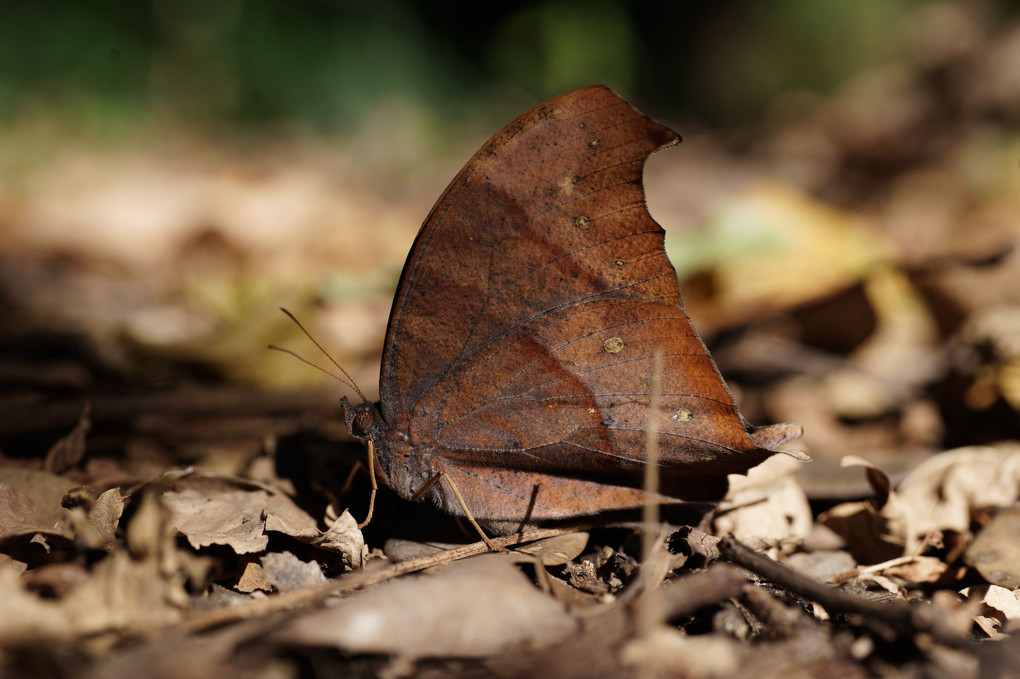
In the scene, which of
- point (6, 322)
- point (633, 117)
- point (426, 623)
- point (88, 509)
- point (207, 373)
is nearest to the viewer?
point (426, 623)

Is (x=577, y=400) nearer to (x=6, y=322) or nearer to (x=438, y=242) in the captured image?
(x=438, y=242)

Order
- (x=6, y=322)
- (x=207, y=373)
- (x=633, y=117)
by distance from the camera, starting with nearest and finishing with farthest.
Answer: (x=633, y=117) → (x=207, y=373) → (x=6, y=322)

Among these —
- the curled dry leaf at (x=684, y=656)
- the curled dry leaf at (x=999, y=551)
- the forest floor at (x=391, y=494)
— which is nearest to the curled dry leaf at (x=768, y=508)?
the forest floor at (x=391, y=494)

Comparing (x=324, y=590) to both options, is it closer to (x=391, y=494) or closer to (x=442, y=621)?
(x=442, y=621)

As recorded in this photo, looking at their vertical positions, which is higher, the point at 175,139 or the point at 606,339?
the point at 175,139

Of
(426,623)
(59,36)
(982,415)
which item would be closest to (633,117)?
(426,623)

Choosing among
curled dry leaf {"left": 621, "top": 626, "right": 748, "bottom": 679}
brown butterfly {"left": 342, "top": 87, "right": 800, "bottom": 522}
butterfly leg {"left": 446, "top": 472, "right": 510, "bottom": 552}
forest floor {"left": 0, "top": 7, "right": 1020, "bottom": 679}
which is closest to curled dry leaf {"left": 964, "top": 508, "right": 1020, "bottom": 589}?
forest floor {"left": 0, "top": 7, "right": 1020, "bottom": 679}

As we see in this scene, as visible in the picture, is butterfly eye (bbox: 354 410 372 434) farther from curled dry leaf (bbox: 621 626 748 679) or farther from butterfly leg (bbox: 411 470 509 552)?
curled dry leaf (bbox: 621 626 748 679)
